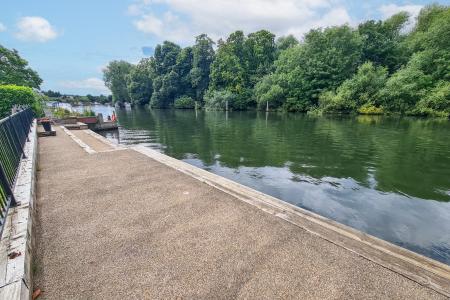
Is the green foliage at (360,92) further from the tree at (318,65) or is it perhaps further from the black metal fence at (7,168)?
the black metal fence at (7,168)

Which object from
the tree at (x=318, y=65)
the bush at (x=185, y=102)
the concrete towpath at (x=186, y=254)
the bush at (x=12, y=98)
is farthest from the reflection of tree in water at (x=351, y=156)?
the bush at (x=185, y=102)

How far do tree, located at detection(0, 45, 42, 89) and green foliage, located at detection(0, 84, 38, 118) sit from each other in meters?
14.6

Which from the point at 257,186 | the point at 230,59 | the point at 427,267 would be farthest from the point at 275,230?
→ the point at 230,59

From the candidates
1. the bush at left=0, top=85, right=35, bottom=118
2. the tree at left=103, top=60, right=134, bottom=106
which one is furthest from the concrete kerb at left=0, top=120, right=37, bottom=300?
the tree at left=103, top=60, right=134, bottom=106

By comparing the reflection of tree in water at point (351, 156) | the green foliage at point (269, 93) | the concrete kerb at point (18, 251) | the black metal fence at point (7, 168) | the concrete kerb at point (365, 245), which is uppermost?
the green foliage at point (269, 93)

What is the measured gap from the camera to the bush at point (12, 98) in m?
16.0

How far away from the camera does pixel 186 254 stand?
2.55 metres

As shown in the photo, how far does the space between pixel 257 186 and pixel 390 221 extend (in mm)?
3359

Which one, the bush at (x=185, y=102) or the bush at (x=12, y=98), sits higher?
the bush at (x=12, y=98)

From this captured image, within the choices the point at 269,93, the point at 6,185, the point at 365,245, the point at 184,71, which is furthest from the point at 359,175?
the point at 184,71

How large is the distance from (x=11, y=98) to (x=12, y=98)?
6 cm

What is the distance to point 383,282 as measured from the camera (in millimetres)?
2156

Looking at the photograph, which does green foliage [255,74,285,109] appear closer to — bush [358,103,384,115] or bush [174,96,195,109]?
bush [358,103,384,115]

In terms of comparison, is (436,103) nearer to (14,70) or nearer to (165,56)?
(14,70)
